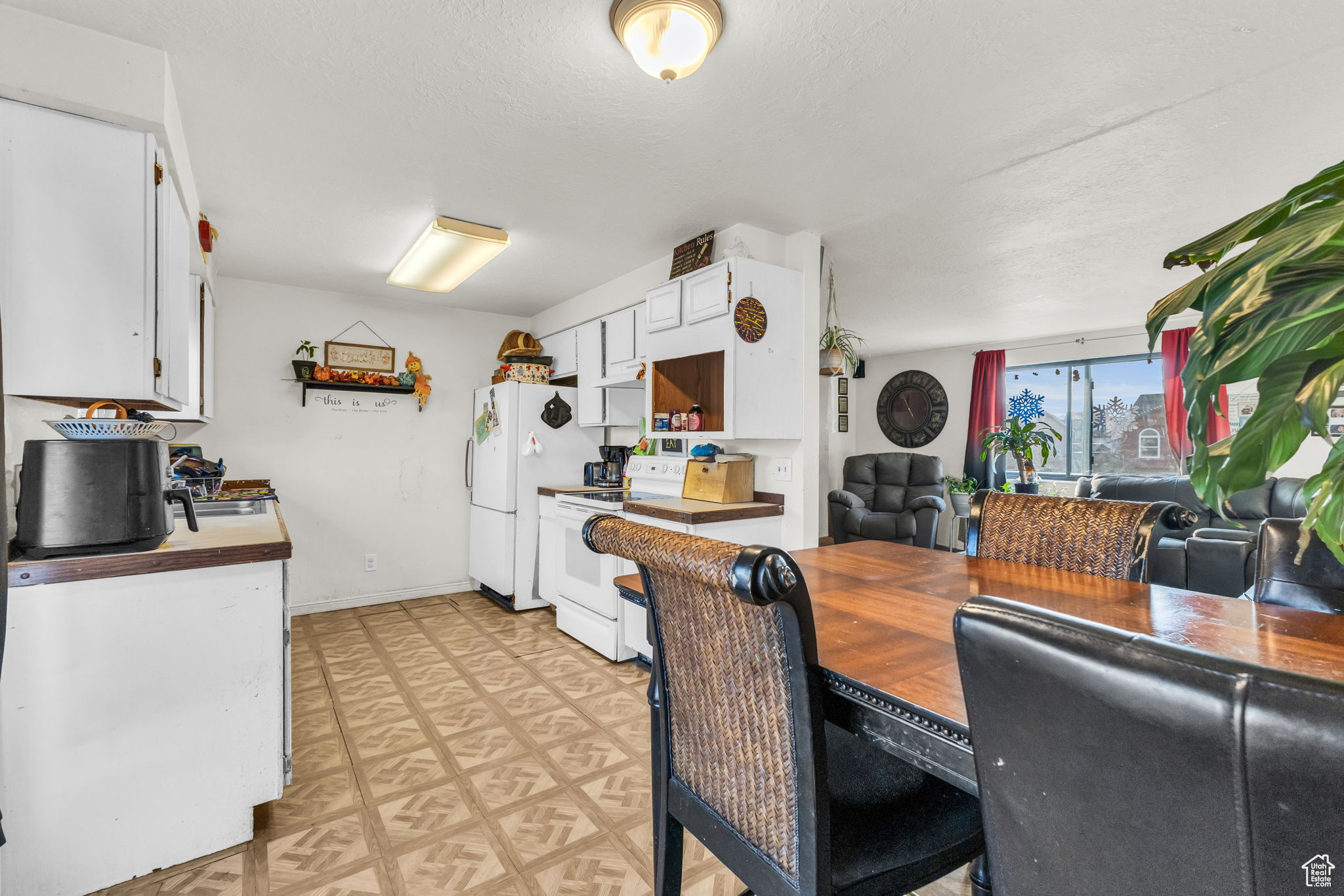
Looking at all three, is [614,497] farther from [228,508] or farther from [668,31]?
[668,31]

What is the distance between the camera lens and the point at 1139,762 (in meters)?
0.44

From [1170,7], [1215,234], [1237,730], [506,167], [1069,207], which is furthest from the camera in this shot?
[1069,207]

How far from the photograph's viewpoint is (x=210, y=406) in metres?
3.11

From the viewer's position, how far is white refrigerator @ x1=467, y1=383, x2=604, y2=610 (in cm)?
405

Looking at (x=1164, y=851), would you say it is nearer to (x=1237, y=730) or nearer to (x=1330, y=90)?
(x=1237, y=730)

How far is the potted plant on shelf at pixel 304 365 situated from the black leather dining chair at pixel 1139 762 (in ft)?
14.2

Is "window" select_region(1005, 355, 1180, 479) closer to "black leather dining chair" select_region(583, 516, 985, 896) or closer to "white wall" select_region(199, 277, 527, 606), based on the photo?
"white wall" select_region(199, 277, 527, 606)

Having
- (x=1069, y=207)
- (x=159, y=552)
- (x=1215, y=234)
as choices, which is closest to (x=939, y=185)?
(x=1069, y=207)

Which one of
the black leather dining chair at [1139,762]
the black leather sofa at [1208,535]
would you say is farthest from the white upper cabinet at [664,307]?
the black leather dining chair at [1139,762]

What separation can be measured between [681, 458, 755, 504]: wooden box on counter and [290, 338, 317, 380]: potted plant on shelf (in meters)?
2.62

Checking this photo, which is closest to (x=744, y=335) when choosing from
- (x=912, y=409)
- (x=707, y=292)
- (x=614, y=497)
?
(x=707, y=292)

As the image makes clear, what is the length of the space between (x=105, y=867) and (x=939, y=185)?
137 inches

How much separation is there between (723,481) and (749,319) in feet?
2.60

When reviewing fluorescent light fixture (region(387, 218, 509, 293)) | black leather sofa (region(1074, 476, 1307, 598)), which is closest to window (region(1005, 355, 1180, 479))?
black leather sofa (region(1074, 476, 1307, 598))
